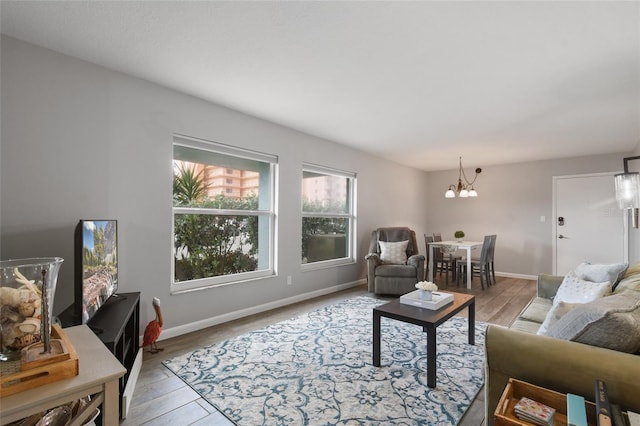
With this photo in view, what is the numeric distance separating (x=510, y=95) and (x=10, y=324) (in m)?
3.76

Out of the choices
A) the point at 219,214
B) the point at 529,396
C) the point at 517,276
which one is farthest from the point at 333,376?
the point at 517,276

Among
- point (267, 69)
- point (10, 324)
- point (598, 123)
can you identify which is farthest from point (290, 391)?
point (598, 123)

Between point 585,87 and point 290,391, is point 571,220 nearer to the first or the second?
point 585,87

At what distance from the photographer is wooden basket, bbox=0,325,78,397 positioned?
0.89 meters

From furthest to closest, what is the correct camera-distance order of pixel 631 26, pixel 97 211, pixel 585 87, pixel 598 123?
pixel 598 123 < pixel 585 87 < pixel 97 211 < pixel 631 26

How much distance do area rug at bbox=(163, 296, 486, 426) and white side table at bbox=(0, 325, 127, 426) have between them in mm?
921

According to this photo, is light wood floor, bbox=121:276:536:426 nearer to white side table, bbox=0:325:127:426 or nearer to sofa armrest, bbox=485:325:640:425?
sofa armrest, bbox=485:325:640:425

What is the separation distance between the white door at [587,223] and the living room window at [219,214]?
547cm

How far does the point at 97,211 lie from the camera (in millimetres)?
2453

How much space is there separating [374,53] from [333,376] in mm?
2378

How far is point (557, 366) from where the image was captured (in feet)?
4.14

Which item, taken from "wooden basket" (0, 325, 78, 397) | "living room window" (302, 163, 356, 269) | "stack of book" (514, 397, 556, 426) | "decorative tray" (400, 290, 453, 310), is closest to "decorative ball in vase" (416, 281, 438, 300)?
"decorative tray" (400, 290, 453, 310)

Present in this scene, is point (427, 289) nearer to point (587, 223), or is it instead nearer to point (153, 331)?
point (153, 331)

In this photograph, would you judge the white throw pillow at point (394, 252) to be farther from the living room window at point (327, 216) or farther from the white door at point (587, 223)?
the white door at point (587, 223)
